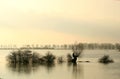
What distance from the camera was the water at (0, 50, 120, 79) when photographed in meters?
4.89

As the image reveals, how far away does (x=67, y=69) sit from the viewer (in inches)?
196

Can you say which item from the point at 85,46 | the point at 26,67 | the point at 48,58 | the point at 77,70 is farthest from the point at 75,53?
the point at 26,67

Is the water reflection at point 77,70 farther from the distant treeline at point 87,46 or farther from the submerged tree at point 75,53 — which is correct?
the distant treeline at point 87,46

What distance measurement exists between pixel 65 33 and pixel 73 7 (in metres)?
0.46

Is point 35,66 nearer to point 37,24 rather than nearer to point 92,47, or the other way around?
point 37,24

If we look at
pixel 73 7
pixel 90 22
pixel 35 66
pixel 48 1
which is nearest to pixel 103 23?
pixel 90 22

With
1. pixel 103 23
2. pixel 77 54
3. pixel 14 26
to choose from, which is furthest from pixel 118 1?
pixel 14 26

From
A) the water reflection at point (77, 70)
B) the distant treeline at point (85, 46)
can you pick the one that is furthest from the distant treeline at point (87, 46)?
the water reflection at point (77, 70)

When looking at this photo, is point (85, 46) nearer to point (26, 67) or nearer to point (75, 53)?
point (75, 53)

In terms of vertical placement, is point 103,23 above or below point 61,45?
above

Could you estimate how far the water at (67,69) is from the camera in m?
4.89

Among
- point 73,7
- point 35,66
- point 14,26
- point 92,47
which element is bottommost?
point 35,66

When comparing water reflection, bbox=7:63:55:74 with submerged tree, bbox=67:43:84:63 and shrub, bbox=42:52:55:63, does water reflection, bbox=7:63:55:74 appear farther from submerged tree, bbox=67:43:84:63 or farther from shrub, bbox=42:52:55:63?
submerged tree, bbox=67:43:84:63

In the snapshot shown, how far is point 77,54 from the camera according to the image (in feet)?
16.8
